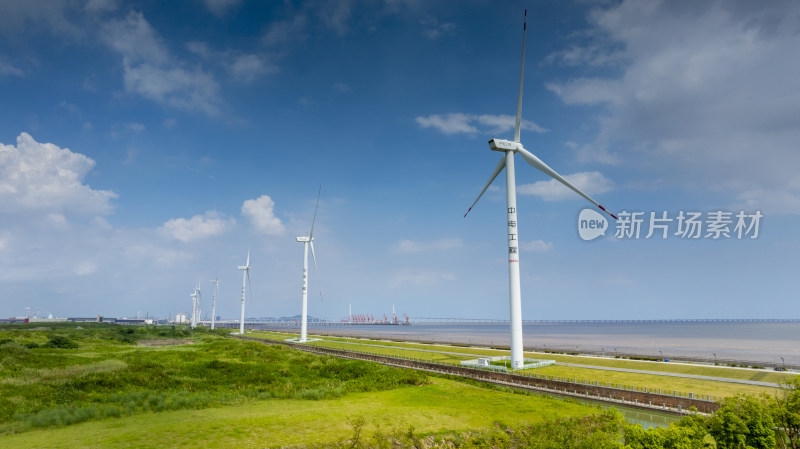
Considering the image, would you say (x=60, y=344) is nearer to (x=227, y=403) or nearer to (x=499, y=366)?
(x=227, y=403)

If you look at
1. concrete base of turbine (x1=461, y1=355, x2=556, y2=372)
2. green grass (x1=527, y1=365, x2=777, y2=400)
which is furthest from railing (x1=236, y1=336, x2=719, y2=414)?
green grass (x1=527, y1=365, x2=777, y2=400)

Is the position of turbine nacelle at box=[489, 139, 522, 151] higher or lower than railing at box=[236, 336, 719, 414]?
higher

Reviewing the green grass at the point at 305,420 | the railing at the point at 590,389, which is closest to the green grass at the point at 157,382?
the green grass at the point at 305,420

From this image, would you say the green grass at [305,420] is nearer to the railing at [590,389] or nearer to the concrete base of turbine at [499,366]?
the railing at [590,389]

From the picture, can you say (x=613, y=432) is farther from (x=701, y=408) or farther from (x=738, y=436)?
(x=701, y=408)

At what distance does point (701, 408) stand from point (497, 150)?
132 feet

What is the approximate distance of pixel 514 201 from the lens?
62219mm

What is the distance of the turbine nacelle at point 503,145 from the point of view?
63.5 m

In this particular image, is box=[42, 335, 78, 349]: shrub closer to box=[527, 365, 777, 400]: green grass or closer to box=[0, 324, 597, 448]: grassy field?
box=[0, 324, 597, 448]: grassy field

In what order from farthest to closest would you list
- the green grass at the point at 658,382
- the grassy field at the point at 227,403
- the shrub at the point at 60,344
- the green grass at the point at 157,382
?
the shrub at the point at 60,344 < the green grass at the point at 658,382 < the green grass at the point at 157,382 < the grassy field at the point at 227,403

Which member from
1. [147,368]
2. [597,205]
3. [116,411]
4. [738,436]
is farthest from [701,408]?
[147,368]

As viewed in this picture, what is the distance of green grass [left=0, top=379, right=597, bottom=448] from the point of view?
97.2ft

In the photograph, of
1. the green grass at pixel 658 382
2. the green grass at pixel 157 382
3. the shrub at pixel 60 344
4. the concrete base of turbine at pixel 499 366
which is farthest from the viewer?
the shrub at pixel 60 344

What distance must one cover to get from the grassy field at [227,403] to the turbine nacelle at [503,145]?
110 feet
